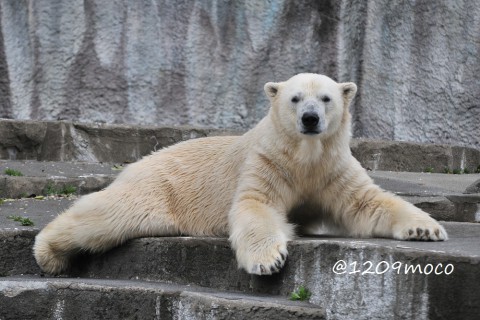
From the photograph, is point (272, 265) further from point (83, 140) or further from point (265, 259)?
point (83, 140)

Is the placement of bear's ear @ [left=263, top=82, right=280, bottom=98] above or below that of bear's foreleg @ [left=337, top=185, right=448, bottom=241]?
above

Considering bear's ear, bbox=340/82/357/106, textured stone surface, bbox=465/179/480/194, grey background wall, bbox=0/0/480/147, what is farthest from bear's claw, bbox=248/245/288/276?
grey background wall, bbox=0/0/480/147

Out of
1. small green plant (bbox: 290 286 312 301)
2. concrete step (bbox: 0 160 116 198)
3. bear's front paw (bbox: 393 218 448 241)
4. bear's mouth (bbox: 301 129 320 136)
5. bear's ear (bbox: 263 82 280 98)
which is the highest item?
bear's ear (bbox: 263 82 280 98)

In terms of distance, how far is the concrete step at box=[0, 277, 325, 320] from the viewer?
2887mm

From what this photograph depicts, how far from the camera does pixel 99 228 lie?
3893 millimetres

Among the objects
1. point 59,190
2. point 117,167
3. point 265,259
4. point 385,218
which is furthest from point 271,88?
point 117,167

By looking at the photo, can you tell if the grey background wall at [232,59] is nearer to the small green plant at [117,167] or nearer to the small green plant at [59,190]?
the small green plant at [117,167]

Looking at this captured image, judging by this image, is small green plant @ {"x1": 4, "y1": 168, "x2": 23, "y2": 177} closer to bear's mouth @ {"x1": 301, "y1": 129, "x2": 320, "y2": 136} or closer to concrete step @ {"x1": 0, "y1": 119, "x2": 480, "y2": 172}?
concrete step @ {"x1": 0, "y1": 119, "x2": 480, "y2": 172}

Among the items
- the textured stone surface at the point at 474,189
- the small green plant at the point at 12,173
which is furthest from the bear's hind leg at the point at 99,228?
the textured stone surface at the point at 474,189

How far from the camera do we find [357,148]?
6.73m

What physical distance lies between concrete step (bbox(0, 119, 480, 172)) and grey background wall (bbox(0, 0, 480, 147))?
2.09 ft

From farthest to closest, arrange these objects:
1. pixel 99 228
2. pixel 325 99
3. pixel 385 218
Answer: pixel 99 228
pixel 325 99
pixel 385 218

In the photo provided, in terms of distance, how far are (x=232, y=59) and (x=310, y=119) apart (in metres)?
4.04

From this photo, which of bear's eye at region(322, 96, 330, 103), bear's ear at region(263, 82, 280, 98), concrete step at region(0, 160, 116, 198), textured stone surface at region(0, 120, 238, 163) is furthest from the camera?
textured stone surface at region(0, 120, 238, 163)
